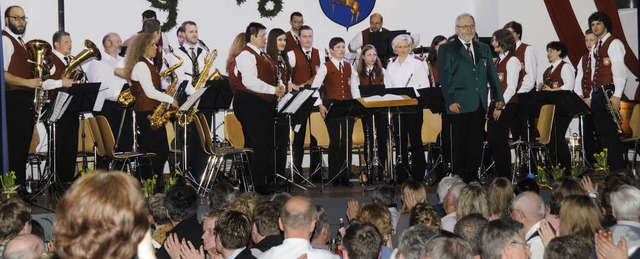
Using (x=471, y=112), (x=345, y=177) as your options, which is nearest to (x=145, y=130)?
(x=345, y=177)

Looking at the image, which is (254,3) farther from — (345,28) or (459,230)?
(459,230)

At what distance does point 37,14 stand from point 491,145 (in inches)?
268

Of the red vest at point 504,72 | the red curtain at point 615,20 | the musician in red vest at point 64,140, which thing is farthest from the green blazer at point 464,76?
the red curtain at point 615,20

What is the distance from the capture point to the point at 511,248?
5113 mm

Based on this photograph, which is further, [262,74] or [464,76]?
[262,74]

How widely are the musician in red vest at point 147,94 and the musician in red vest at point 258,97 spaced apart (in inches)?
28.6

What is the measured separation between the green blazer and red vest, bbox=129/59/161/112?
3.01 m

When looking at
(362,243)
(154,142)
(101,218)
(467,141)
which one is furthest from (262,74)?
(101,218)

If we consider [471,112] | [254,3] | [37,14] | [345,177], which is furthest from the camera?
[254,3]

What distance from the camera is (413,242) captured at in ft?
17.2

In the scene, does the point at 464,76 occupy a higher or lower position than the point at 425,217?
higher

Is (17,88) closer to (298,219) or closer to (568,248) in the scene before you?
(298,219)

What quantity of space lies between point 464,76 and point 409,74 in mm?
1915

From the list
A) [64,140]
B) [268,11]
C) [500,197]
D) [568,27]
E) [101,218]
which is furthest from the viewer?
[568,27]
